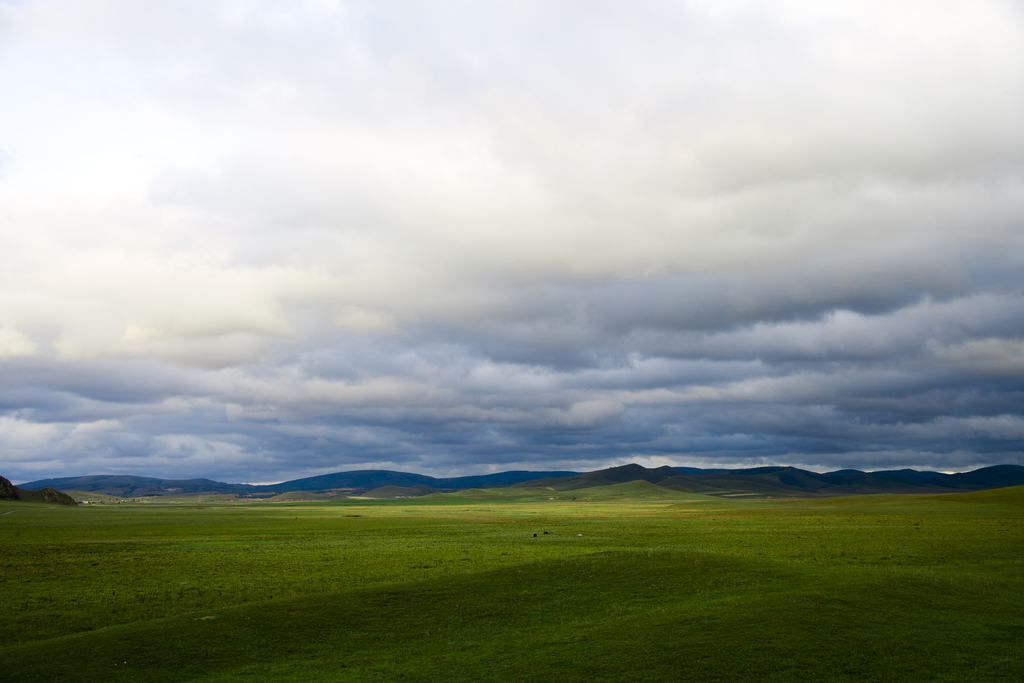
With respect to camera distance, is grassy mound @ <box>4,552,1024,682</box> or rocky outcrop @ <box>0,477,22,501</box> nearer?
grassy mound @ <box>4,552,1024,682</box>

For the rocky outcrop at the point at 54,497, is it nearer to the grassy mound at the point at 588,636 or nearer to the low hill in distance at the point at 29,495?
the low hill in distance at the point at 29,495

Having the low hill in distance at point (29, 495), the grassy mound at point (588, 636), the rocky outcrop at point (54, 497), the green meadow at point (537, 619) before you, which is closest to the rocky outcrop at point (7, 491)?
the low hill in distance at point (29, 495)

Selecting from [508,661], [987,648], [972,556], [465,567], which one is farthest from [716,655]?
[972,556]

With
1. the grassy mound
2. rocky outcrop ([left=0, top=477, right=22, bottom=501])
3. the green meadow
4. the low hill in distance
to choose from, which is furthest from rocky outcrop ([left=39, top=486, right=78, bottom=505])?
the grassy mound

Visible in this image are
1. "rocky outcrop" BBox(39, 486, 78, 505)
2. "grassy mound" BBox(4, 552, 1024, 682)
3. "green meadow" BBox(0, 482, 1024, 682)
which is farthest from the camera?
"rocky outcrop" BBox(39, 486, 78, 505)

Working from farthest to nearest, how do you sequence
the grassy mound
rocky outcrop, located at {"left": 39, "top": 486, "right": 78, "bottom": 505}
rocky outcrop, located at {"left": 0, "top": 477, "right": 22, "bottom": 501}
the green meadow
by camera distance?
rocky outcrop, located at {"left": 39, "top": 486, "right": 78, "bottom": 505}, rocky outcrop, located at {"left": 0, "top": 477, "right": 22, "bottom": 501}, the green meadow, the grassy mound

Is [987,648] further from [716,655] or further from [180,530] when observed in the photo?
[180,530]

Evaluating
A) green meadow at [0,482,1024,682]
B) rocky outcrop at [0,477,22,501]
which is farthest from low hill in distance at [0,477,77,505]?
green meadow at [0,482,1024,682]

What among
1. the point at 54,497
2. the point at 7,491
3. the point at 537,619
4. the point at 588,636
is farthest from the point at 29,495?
the point at 588,636

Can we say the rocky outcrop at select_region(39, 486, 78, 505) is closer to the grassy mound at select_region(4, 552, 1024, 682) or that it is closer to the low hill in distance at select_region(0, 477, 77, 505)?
the low hill in distance at select_region(0, 477, 77, 505)

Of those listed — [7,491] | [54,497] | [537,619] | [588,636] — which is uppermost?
[588,636]

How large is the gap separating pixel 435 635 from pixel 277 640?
554 cm

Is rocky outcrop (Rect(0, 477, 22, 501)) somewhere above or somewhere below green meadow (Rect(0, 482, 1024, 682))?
below

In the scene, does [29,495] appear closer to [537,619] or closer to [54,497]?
[54,497]
